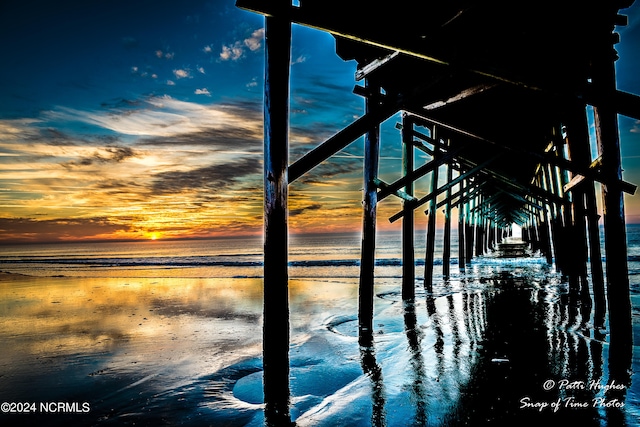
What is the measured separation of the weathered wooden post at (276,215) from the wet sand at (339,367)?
209 mm

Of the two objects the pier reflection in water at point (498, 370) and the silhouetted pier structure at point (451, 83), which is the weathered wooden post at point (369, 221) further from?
the pier reflection in water at point (498, 370)

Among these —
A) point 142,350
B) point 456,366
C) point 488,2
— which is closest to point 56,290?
point 142,350

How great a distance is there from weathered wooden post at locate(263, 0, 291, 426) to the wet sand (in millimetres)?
209

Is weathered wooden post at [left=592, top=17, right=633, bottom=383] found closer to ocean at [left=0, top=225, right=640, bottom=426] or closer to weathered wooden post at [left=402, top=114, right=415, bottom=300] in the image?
ocean at [left=0, top=225, right=640, bottom=426]

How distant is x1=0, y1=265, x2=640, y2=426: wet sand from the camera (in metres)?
2.44

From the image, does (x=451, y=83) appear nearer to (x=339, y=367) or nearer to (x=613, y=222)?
(x=613, y=222)

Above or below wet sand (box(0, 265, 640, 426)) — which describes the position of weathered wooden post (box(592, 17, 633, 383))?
above

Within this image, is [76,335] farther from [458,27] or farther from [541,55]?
[541,55]

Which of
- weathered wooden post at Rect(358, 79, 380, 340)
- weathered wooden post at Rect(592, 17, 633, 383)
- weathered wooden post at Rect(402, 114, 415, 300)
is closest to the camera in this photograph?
weathered wooden post at Rect(592, 17, 633, 383)

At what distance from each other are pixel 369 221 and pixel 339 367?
186 cm

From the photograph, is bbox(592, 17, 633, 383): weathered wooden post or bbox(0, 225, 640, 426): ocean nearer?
bbox(0, 225, 640, 426): ocean

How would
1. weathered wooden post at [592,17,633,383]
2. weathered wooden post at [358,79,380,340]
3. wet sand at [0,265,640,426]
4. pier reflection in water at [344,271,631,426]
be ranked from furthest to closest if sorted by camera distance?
weathered wooden post at [358,79,380,340] → weathered wooden post at [592,17,633,383] → wet sand at [0,265,640,426] → pier reflection in water at [344,271,631,426]

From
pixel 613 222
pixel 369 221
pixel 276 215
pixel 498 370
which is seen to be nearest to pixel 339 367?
pixel 498 370

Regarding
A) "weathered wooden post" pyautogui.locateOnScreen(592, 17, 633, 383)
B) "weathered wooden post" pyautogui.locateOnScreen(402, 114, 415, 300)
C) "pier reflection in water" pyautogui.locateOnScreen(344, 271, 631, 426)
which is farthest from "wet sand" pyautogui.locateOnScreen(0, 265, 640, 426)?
"weathered wooden post" pyautogui.locateOnScreen(402, 114, 415, 300)
